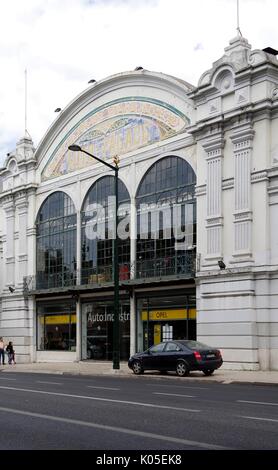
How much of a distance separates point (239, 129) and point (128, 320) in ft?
38.0

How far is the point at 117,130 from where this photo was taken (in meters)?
36.4

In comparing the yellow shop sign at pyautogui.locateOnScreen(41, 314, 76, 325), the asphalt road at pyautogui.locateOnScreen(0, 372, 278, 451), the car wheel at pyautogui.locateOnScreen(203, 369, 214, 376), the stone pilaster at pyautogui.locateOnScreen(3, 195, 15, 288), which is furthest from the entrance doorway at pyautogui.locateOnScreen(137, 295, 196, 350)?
the asphalt road at pyautogui.locateOnScreen(0, 372, 278, 451)

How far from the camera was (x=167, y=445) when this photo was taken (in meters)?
8.99

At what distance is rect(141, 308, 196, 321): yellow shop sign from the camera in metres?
31.6

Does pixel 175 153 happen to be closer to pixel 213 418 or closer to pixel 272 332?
pixel 272 332

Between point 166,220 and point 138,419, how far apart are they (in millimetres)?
21597

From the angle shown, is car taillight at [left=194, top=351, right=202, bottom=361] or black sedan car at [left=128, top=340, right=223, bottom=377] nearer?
car taillight at [left=194, top=351, right=202, bottom=361]

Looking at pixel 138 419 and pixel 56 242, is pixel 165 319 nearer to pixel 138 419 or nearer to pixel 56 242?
pixel 56 242

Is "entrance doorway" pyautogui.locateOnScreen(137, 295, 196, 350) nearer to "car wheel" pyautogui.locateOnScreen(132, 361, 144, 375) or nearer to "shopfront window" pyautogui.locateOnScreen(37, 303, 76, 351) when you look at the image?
"shopfront window" pyautogui.locateOnScreen(37, 303, 76, 351)

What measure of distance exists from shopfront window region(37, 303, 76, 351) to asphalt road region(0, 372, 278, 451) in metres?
20.0

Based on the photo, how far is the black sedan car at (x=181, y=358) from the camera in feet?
79.0

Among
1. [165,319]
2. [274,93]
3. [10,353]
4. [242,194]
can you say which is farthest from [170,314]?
[274,93]

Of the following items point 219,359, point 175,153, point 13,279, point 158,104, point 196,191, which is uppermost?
point 158,104

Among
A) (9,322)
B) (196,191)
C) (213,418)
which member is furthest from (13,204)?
(213,418)
